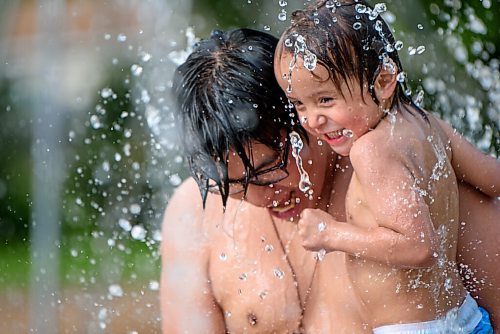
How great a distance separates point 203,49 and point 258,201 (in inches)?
16.8

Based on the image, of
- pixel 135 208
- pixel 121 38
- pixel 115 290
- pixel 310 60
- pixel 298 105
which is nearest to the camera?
pixel 310 60

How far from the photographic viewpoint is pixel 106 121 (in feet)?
20.7

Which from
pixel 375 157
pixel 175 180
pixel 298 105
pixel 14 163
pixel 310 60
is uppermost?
pixel 310 60

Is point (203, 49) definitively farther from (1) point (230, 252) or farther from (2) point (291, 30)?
(1) point (230, 252)

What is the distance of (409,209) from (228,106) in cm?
50

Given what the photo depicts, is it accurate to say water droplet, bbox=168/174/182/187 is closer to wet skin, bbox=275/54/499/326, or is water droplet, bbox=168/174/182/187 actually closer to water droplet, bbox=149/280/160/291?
water droplet, bbox=149/280/160/291

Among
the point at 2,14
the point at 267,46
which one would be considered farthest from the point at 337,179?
the point at 2,14

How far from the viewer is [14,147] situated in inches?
270

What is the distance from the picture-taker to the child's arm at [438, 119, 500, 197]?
7.97 feet

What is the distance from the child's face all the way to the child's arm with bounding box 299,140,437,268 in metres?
0.07

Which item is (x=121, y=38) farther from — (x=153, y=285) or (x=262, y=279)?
(x=262, y=279)

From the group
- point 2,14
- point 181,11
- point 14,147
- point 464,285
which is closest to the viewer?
point 464,285

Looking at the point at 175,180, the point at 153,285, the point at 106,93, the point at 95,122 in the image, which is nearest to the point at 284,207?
the point at 175,180

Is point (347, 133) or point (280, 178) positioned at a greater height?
point (347, 133)
